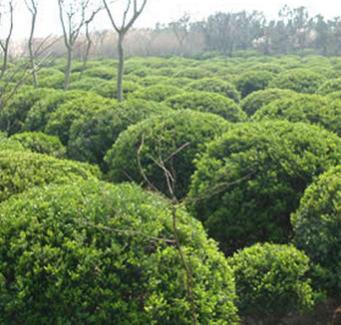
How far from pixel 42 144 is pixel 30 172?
10.5 ft

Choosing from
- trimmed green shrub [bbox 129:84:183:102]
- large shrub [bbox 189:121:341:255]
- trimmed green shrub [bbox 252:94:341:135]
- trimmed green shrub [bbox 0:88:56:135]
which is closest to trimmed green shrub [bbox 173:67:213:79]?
trimmed green shrub [bbox 129:84:183:102]

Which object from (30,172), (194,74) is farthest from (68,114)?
(194,74)

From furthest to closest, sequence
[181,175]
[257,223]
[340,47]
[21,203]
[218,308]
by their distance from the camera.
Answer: [340,47] → [181,175] → [257,223] → [21,203] → [218,308]

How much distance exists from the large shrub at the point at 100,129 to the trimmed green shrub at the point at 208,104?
3.74 feet

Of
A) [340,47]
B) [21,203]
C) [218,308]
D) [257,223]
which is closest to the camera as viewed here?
[218,308]

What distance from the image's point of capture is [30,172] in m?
5.24

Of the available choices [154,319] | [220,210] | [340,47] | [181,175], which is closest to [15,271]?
[154,319]

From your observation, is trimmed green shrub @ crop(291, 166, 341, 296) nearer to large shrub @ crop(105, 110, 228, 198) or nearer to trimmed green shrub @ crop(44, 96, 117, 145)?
large shrub @ crop(105, 110, 228, 198)

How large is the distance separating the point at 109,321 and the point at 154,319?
1.08 feet

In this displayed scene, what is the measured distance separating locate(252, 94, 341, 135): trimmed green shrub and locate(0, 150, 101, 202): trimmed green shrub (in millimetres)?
4045

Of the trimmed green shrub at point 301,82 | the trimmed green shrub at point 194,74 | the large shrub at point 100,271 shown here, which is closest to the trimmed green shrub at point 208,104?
the trimmed green shrub at point 301,82

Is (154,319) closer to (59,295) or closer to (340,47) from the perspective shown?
(59,295)

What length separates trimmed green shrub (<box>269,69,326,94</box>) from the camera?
47.6ft

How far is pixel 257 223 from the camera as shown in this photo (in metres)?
5.23
